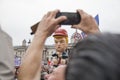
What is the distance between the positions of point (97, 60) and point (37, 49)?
111 cm

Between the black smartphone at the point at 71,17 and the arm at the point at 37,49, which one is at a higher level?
the black smartphone at the point at 71,17

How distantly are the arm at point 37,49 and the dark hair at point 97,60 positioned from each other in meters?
0.99

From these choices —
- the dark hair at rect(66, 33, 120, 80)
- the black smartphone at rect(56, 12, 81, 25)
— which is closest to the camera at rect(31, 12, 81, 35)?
the black smartphone at rect(56, 12, 81, 25)

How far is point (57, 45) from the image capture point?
188 inches

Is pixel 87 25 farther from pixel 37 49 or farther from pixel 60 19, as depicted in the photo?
pixel 37 49

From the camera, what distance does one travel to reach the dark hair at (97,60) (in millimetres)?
564

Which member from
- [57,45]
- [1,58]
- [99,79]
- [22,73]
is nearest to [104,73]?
[99,79]

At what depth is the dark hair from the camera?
→ 0.56 meters

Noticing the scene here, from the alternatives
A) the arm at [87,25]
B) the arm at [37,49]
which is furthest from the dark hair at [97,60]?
the arm at [87,25]

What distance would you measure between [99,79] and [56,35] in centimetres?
441

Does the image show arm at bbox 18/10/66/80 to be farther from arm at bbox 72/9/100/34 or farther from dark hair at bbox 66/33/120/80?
dark hair at bbox 66/33/120/80

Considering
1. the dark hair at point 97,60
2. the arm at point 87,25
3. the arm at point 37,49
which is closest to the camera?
the dark hair at point 97,60

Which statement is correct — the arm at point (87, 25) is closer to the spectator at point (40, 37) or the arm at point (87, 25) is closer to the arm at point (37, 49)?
the spectator at point (40, 37)

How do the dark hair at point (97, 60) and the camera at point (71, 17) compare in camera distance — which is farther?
Result: the camera at point (71, 17)
